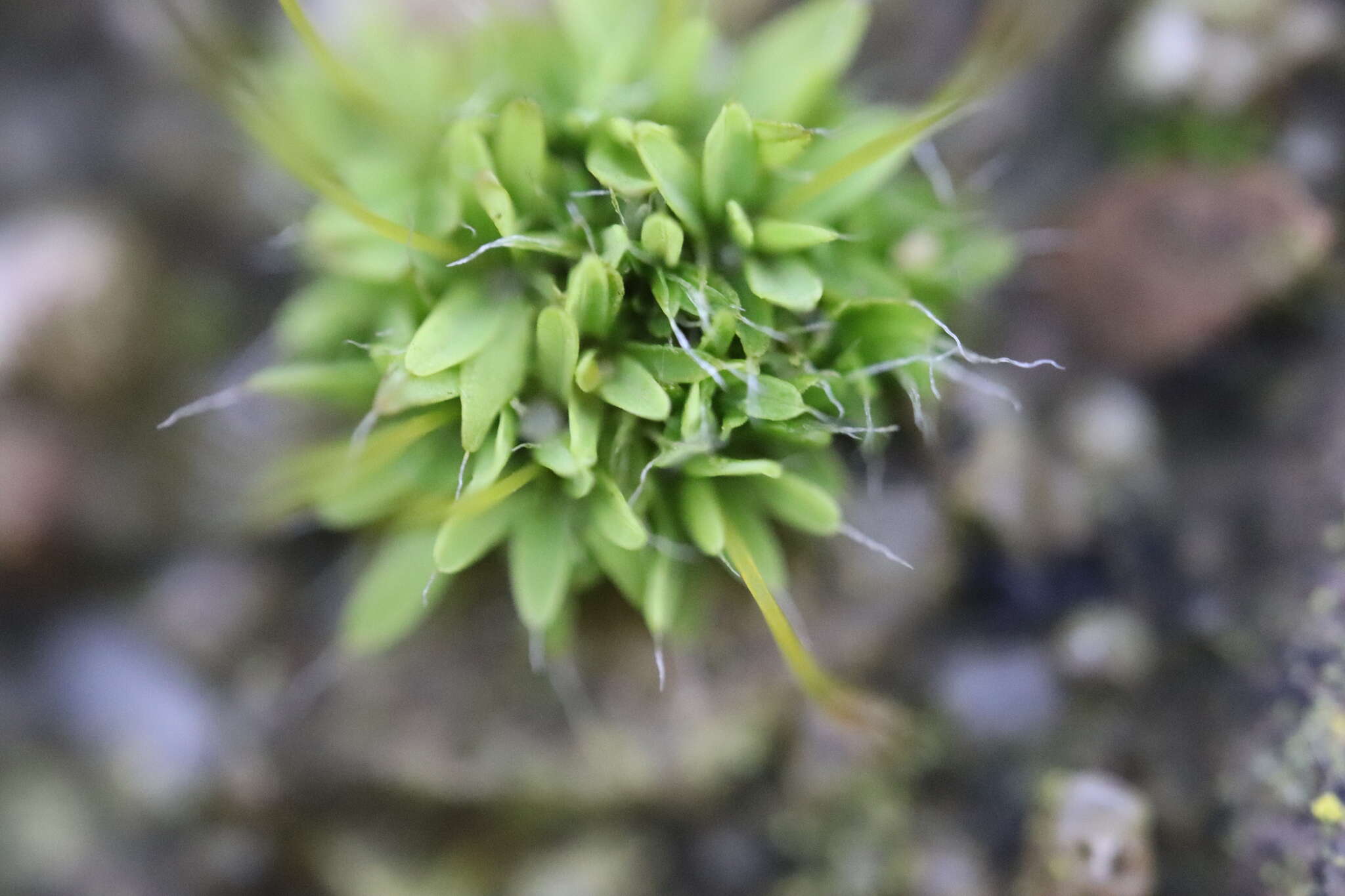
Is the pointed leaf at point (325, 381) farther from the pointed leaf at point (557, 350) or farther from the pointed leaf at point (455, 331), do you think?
the pointed leaf at point (557, 350)

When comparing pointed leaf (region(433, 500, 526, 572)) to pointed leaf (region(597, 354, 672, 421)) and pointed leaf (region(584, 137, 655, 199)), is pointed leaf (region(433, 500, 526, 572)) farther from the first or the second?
pointed leaf (region(584, 137, 655, 199))

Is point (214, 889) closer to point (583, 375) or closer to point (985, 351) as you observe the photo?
point (583, 375)

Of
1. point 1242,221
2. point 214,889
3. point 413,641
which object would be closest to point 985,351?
point 1242,221

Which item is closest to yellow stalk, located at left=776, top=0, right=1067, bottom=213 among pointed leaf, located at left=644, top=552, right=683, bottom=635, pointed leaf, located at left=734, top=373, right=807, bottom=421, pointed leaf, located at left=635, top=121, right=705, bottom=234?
pointed leaf, located at left=635, top=121, right=705, bottom=234

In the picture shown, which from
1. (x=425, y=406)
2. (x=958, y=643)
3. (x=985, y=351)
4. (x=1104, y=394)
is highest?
(x=425, y=406)

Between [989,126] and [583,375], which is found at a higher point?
[583,375]

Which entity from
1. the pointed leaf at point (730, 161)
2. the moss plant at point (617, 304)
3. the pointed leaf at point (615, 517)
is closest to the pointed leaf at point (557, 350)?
the moss plant at point (617, 304)

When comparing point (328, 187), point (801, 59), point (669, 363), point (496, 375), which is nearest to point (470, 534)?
point (496, 375)
